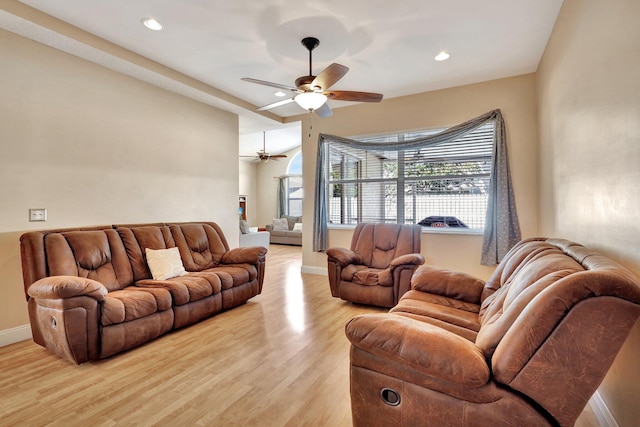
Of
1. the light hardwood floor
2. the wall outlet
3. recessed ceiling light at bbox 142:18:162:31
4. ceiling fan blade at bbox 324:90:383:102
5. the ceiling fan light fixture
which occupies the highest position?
recessed ceiling light at bbox 142:18:162:31

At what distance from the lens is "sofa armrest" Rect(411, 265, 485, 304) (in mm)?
2457

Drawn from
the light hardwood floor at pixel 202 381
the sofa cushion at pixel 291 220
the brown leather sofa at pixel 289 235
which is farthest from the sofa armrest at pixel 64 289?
the sofa cushion at pixel 291 220

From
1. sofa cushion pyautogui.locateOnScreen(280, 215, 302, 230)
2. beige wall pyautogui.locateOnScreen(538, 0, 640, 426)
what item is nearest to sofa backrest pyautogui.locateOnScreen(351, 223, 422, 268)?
beige wall pyautogui.locateOnScreen(538, 0, 640, 426)

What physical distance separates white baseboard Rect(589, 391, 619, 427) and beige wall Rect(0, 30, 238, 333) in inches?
177

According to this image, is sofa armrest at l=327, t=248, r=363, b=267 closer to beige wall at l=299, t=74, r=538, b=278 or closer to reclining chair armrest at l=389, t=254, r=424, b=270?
reclining chair armrest at l=389, t=254, r=424, b=270

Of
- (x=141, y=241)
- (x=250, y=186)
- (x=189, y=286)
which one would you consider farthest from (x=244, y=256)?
(x=250, y=186)

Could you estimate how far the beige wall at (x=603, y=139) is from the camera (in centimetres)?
144

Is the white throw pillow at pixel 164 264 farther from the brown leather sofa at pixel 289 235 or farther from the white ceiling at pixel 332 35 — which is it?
the brown leather sofa at pixel 289 235

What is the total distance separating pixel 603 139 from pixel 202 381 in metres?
2.95

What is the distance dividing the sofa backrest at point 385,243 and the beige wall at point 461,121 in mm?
799

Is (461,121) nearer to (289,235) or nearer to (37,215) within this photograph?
(37,215)

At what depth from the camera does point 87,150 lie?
3.33 meters

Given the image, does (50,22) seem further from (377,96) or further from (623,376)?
(623,376)

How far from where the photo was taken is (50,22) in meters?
2.74
